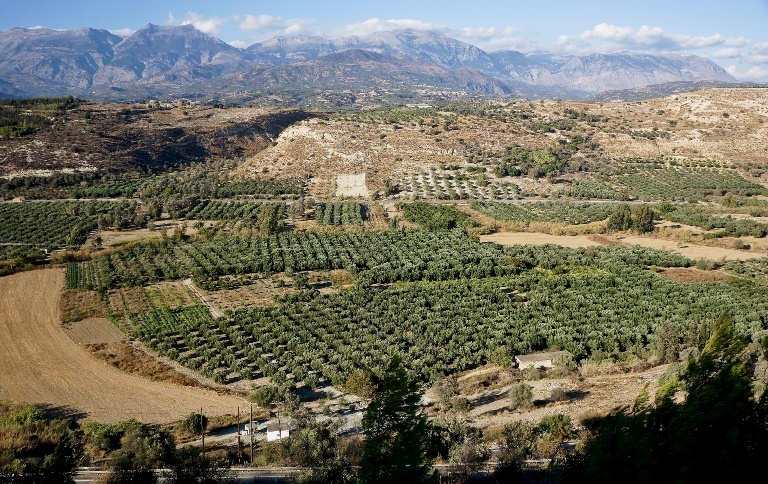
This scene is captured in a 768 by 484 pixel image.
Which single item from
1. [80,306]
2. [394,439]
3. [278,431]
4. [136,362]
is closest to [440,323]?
[278,431]

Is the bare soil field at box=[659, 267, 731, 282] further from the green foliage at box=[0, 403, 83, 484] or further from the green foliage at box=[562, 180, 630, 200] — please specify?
the green foliage at box=[0, 403, 83, 484]

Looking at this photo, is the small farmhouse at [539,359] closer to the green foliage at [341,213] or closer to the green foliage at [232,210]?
the green foliage at [341,213]

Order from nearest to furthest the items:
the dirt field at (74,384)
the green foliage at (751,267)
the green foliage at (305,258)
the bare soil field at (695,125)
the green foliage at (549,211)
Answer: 1. the dirt field at (74,384)
2. the green foliage at (751,267)
3. the green foliage at (305,258)
4. the green foliage at (549,211)
5. the bare soil field at (695,125)

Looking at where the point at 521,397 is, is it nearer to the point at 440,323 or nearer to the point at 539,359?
the point at 539,359

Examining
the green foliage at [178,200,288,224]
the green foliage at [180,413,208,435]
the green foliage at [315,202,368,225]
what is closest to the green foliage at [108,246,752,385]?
the green foliage at [180,413,208,435]

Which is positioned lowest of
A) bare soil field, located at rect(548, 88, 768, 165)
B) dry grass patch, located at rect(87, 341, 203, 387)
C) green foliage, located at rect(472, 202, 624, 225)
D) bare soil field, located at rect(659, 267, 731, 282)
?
dry grass patch, located at rect(87, 341, 203, 387)

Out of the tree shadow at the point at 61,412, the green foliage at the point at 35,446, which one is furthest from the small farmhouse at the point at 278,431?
the tree shadow at the point at 61,412
